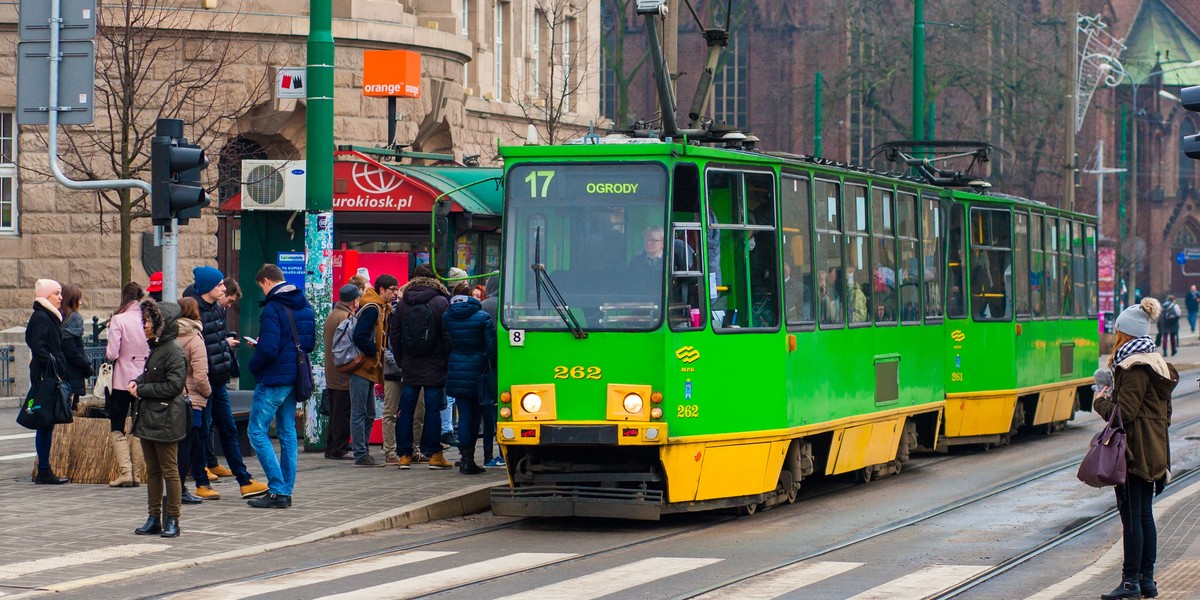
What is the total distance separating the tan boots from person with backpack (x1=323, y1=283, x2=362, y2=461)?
2429mm

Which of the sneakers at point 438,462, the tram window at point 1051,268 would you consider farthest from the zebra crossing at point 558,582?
the tram window at point 1051,268

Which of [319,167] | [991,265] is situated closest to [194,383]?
[319,167]

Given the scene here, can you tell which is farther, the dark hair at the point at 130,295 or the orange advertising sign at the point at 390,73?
the orange advertising sign at the point at 390,73

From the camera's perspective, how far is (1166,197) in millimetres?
93500

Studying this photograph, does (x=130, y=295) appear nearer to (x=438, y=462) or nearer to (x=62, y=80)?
(x=62, y=80)

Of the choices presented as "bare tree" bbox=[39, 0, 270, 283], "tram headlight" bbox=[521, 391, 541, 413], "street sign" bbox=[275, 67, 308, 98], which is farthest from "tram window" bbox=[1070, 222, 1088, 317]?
"tram headlight" bbox=[521, 391, 541, 413]

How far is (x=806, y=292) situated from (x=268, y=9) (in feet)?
55.6

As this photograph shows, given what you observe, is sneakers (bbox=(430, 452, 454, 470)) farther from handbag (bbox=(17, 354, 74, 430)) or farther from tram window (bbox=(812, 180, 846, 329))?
tram window (bbox=(812, 180, 846, 329))

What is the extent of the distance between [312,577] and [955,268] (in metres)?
11.1

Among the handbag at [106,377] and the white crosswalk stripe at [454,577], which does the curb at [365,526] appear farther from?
the handbag at [106,377]

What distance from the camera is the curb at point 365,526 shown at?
33.9 feet

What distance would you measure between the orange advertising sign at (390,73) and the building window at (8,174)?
5.54 m

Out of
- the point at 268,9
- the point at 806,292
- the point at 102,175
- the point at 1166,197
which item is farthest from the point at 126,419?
the point at 1166,197

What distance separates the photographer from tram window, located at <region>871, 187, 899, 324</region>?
16.5 metres
